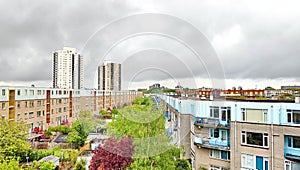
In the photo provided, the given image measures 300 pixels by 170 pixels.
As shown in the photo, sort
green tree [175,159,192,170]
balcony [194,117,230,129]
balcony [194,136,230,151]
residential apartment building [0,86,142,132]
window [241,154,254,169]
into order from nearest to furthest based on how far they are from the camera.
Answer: green tree [175,159,192,170] < window [241,154,254,169] < balcony [194,117,230,129] < balcony [194,136,230,151] < residential apartment building [0,86,142,132]

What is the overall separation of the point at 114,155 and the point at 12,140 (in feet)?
6.14

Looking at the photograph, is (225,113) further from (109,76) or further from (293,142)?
(109,76)

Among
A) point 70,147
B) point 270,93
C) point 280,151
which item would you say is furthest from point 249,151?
point 70,147

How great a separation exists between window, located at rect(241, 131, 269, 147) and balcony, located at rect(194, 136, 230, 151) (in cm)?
26

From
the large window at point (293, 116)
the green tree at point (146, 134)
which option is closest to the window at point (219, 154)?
the large window at point (293, 116)

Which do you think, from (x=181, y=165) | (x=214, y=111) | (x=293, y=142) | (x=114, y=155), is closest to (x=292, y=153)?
(x=293, y=142)

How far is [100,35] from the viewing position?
4.97ft

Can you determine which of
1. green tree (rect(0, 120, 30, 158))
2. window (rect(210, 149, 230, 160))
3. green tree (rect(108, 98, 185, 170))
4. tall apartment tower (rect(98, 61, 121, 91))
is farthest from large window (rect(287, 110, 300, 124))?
green tree (rect(0, 120, 30, 158))

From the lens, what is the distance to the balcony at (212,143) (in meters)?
3.22

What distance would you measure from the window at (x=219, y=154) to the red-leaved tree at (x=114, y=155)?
162 centimetres

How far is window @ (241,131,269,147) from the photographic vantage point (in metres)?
2.88

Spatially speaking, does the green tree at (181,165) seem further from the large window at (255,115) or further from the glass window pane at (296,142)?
the glass window pane at (296,142)

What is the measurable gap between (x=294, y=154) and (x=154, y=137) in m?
1.86

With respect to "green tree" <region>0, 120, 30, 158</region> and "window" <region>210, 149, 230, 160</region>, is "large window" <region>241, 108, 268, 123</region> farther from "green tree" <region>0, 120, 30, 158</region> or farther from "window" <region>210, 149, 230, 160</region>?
"green tree" <region>0, 120, 30, 158</region>
